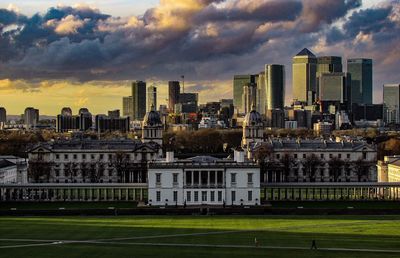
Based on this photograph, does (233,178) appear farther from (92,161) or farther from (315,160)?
(92,161)

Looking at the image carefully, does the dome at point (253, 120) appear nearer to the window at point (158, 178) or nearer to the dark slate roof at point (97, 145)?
the dark slate roof at point (97, 145)

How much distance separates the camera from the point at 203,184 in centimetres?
8362

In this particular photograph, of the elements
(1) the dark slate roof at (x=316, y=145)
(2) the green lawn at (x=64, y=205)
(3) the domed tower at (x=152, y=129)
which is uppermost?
(3) the domed tower at (x=152, y=129)

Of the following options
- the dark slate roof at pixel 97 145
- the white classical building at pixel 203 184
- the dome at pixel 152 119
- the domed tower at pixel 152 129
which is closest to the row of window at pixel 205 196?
the white classical building at pixel 203 184

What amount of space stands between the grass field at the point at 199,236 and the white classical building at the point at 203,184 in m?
13.6

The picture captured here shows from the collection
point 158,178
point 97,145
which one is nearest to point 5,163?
point 97,145

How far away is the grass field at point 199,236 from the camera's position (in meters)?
48.6

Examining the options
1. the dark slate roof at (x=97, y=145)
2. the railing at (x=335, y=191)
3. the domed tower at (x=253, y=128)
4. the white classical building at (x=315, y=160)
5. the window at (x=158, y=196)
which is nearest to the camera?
the window at (x=158, y=196)

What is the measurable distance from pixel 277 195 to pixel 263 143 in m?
33.8

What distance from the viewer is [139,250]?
4947cm

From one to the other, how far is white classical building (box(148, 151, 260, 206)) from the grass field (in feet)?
44.6

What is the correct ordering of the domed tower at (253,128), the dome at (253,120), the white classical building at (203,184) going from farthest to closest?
the dome at (253,120) → the domed tower at (253,128) → the white classical building at (203,184)

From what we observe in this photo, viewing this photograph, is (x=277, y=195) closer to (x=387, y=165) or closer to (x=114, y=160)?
(x=387, y=165)

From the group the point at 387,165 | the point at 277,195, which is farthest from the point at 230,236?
the point at 387,165
